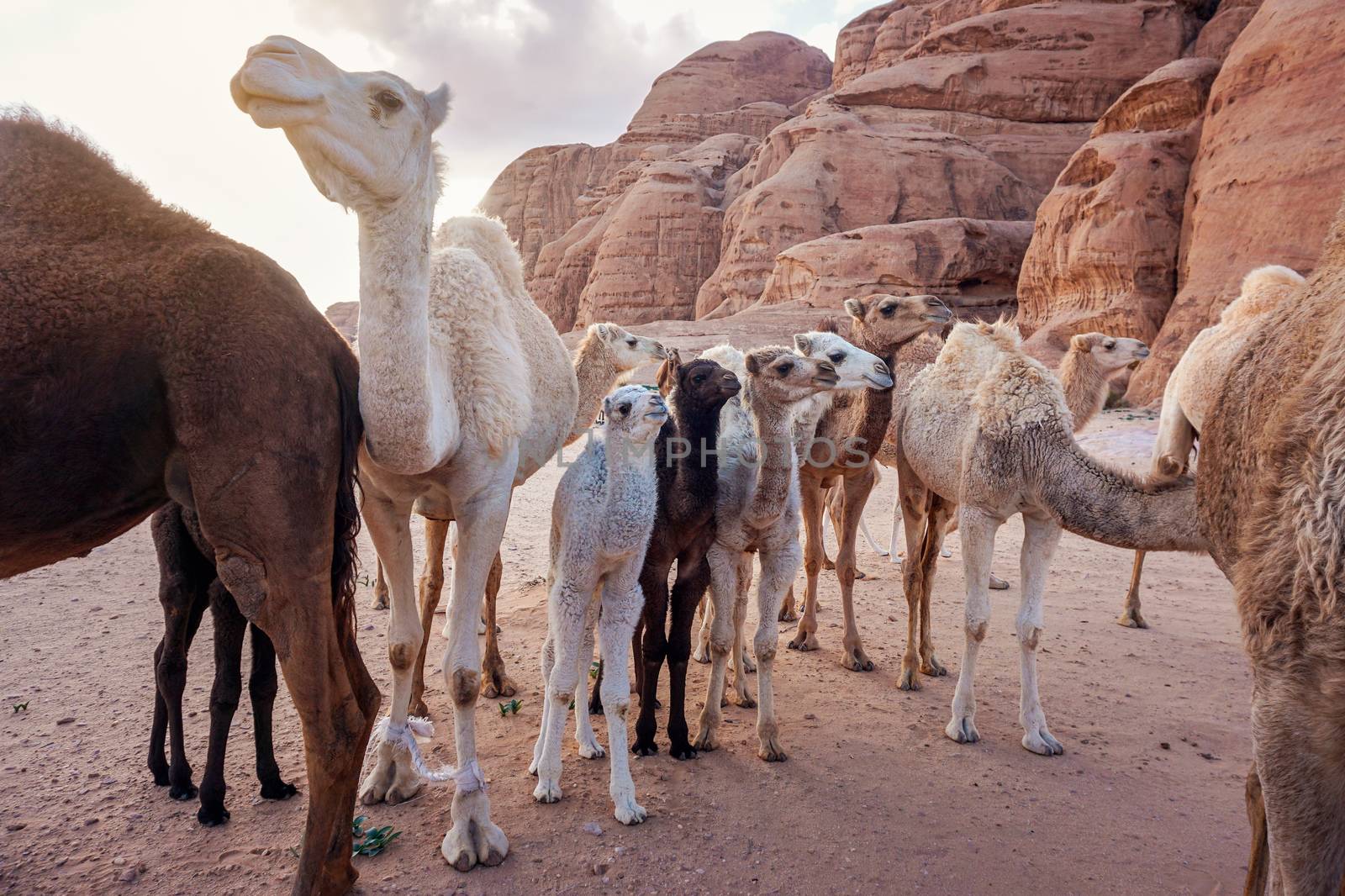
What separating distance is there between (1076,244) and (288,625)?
28324 millimetres

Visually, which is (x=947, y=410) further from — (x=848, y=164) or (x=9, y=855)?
(x=848, y=164)

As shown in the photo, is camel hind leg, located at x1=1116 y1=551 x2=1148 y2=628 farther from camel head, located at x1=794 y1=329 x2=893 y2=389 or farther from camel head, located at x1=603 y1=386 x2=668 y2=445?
camel head, located at x1=603 y1=386 x2=668 y2=445

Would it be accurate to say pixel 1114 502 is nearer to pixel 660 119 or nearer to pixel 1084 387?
pixel 1084 387

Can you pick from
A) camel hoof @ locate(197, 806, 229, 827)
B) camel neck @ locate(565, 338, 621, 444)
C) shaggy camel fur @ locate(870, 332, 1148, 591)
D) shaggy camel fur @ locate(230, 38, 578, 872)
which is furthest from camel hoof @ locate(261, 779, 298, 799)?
shaggy camel fur @ locate(870, 332, 1148, 591)

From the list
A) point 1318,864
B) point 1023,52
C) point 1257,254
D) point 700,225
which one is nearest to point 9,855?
point 1318,864

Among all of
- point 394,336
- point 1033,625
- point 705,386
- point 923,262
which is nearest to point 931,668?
point 1033,625

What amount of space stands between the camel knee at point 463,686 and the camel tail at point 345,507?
0.65 metres

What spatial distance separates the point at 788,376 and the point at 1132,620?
4716mm

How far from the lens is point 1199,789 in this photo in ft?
14.9

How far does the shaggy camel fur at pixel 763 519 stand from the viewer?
4.95 m

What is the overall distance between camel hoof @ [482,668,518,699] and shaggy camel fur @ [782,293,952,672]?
245cm

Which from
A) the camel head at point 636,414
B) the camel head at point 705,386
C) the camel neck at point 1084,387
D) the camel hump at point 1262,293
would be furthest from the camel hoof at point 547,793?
the camel hump at point 1262,293

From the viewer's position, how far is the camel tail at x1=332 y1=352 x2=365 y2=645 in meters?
3.25

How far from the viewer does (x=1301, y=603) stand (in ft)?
7.01
